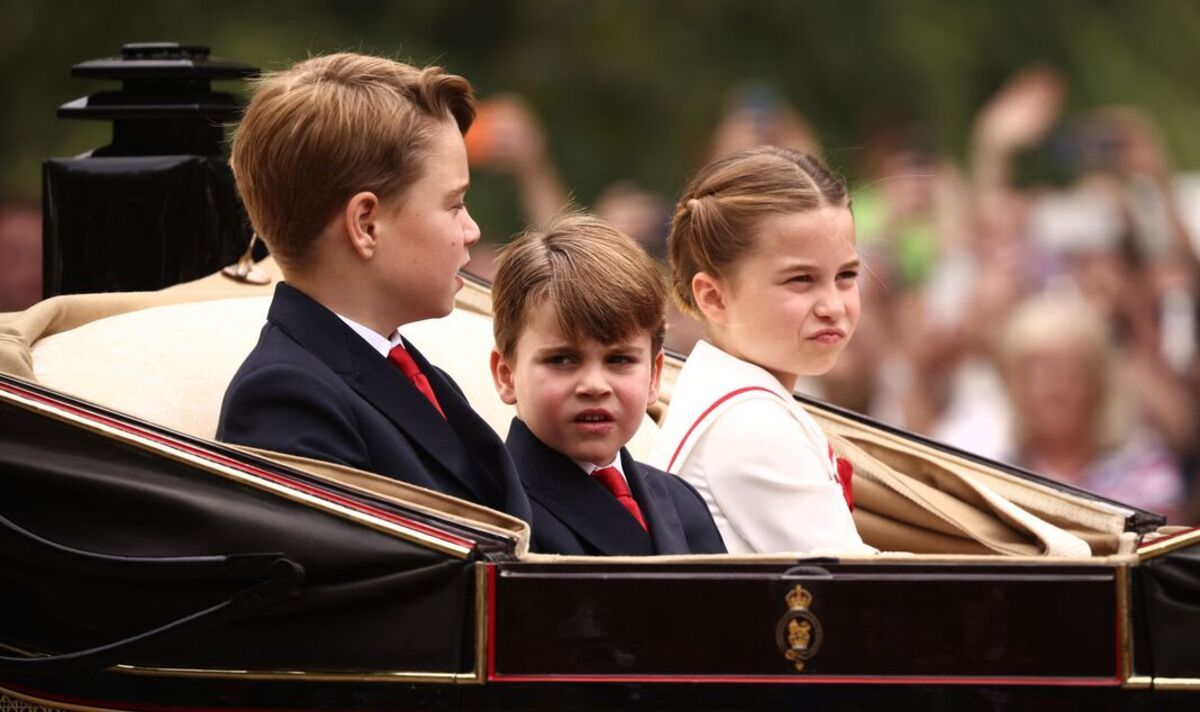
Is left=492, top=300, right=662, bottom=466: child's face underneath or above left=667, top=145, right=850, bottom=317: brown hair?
underneath

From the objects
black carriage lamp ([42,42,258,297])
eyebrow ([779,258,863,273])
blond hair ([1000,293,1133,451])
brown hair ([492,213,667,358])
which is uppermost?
blond hair ([1000,293,1133,451])

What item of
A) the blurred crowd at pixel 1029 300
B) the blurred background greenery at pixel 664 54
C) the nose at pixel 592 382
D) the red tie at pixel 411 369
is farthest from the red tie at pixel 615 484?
the blurred background greenery at pixel 664 54

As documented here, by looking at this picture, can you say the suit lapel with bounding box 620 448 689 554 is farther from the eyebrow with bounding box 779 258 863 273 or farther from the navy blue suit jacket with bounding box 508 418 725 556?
the eyebrow with bounding box 779 258 863 273

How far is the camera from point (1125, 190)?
7.81 meters

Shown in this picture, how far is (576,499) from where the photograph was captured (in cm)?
266

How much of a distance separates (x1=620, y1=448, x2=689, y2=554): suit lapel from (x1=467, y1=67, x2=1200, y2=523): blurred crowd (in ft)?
14.2

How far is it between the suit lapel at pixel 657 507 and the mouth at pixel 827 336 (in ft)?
1.06

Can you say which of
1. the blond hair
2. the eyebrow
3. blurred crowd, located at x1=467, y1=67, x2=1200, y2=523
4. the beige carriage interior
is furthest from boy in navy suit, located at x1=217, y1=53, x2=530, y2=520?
the blond hair

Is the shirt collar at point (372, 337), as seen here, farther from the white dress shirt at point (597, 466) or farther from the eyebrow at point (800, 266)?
the eyebrow at point (800, 266)

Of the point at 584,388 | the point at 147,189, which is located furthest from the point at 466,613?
the point at 147,189

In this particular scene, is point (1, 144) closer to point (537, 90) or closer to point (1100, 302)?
point (537, 90)

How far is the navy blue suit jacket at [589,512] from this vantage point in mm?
2615

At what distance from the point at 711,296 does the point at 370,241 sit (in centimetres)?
61

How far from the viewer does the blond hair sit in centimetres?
717
